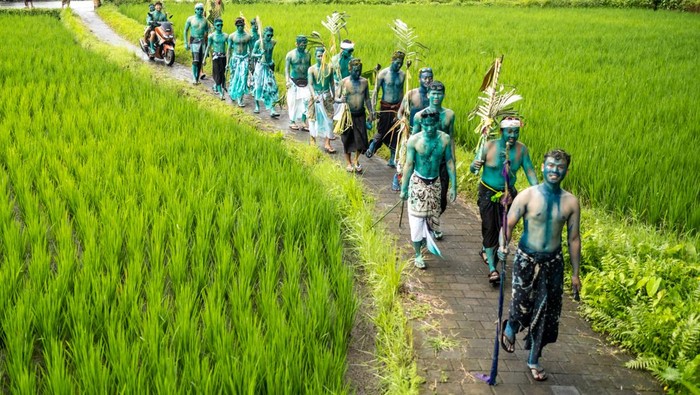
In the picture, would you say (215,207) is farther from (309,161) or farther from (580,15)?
(580,15)

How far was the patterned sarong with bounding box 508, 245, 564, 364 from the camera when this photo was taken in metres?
3.79

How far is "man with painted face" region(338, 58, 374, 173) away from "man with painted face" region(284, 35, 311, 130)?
64.3 inches

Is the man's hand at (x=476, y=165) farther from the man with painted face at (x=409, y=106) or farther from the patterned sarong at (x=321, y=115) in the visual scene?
the patterned sarong at (x=321, y=115)

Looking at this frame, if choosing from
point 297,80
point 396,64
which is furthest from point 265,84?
point 396,64

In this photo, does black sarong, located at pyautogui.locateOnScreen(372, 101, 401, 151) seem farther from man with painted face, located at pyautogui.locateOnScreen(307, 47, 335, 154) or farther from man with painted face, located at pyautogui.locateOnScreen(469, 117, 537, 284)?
man with painted face, located at pyautogui.locateOnScreen(469, 117, 537, 284)

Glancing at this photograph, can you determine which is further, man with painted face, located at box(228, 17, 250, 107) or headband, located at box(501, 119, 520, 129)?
man with painted face, located at box(228, 17, 250, 107)

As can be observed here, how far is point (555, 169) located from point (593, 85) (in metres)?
7.79

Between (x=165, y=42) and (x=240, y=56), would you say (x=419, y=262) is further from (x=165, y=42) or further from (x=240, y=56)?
(x=165, y=42)

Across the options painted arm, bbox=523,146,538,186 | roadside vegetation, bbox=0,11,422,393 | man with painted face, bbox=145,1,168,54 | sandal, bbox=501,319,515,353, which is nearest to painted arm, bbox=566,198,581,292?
sandal, bbox=501,319,515,353

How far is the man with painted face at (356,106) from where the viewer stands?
24.7 feet

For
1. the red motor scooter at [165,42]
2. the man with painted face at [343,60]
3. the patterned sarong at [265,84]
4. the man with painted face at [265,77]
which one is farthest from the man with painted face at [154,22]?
the man with painted face at [343,60]

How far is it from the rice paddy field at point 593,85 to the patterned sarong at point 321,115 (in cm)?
167

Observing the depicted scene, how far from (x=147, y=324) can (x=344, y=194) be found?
3077mm

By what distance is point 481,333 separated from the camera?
423 centimetres
